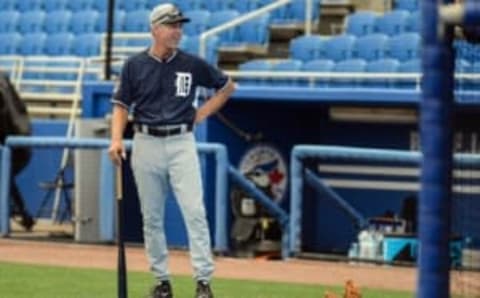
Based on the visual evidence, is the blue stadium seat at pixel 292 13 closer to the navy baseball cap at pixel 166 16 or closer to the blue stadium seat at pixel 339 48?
the blue stadium seat at pixel 339 48

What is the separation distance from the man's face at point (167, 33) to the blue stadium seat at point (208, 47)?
8.53 metres

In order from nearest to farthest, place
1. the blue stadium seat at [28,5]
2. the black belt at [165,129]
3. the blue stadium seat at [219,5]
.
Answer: the black belt at [165,129] → the blue stadium seat at [219,5] → the blue stadium seat at [28,5]

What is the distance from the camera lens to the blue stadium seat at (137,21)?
19164 millimetres

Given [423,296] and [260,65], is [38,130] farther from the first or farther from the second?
[423,296]

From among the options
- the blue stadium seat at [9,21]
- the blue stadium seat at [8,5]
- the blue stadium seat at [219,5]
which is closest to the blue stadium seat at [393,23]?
the blue stadium seat at [219,5]

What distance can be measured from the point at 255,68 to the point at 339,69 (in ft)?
3.91

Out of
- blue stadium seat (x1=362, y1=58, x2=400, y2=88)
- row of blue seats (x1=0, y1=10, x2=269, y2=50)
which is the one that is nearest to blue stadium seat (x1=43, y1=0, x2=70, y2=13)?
row of blue seats (x1=0, y1=10, x2=269, y2=50)

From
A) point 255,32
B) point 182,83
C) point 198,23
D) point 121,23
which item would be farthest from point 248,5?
point 182,83

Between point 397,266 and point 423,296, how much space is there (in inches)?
352

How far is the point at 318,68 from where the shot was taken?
1581cm

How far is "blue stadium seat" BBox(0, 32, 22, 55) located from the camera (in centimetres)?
2008

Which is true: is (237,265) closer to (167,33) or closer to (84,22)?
(167,33)

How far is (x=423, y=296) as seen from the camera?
3680 millimetres

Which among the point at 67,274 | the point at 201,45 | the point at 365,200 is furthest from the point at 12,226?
the point at 67,274
